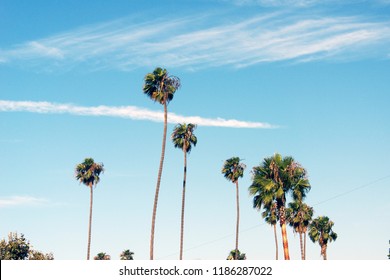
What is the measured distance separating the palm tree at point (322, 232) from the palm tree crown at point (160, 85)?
4818 cm

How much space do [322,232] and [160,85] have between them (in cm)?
5101

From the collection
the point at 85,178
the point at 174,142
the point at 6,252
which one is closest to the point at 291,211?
the point at 174,142

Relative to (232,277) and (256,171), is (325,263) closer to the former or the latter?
(232,277)

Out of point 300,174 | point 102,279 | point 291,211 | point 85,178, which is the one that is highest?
point 85,178

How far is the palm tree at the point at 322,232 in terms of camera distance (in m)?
95.4

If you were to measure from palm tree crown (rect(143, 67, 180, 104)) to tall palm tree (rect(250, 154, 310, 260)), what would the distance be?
25114 millimetres

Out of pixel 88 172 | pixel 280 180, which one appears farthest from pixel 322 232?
pixel 280 180

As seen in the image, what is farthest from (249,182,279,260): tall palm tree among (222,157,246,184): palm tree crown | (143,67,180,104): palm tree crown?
(222,157,246,184): palm tree crown

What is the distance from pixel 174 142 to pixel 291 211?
19.9 meters

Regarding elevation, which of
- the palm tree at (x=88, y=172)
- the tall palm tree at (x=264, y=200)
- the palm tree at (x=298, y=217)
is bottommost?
the tall palm tree at (x=264, y=200)

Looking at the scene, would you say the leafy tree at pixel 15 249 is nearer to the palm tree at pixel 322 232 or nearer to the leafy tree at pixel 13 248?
the leafy tree at pixel 13 248

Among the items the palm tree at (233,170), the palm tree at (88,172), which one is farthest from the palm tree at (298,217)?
the palm tree at (88,172)

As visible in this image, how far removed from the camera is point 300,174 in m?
36.9

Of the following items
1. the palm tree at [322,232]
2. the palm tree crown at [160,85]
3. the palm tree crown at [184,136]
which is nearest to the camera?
the palm tree crown at [160,85]
